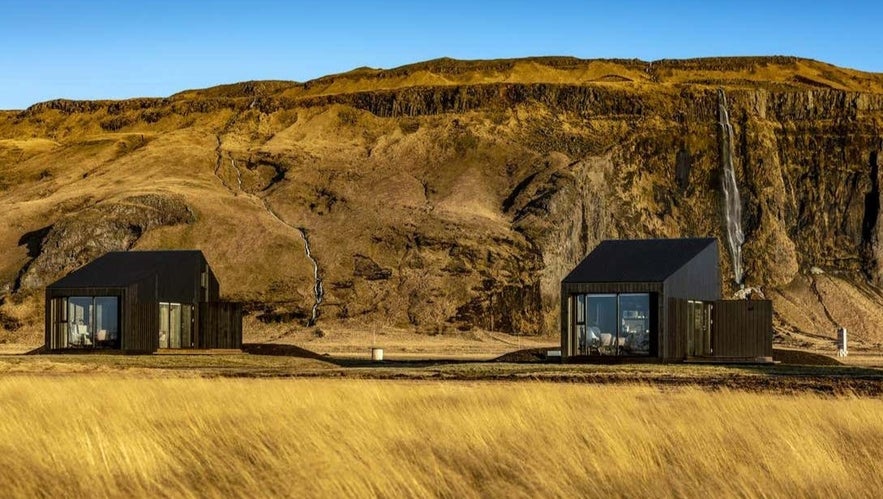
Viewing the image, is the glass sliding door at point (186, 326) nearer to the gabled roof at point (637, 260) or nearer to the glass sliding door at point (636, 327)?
the gabled roof at point (637, 260)

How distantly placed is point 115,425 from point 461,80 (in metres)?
129

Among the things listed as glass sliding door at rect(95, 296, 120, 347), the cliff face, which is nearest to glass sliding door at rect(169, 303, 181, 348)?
glass sliding door at rect(95, 296, 120, 347)

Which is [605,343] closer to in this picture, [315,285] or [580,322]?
[580,322]

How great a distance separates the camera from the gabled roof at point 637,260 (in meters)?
48.4

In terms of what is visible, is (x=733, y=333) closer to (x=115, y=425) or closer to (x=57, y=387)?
(x=57, y=387)

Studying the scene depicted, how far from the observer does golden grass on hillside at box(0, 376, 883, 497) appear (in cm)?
Answer: 1291

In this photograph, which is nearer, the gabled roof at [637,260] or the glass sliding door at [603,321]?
the gabled roof at [637,260]

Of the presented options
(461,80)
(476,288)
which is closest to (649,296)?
(476,288)

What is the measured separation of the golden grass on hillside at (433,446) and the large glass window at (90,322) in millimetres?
34220

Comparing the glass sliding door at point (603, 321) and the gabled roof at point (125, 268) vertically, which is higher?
the gabled roof at point (125, 268)

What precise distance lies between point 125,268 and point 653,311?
2366 cm

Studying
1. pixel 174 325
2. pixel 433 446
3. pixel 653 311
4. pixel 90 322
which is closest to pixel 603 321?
pixel 653 311

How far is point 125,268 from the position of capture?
191 ft

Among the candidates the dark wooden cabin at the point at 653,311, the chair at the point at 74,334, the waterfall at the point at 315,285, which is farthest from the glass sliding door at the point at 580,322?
the waterfall at the point at 315,285
